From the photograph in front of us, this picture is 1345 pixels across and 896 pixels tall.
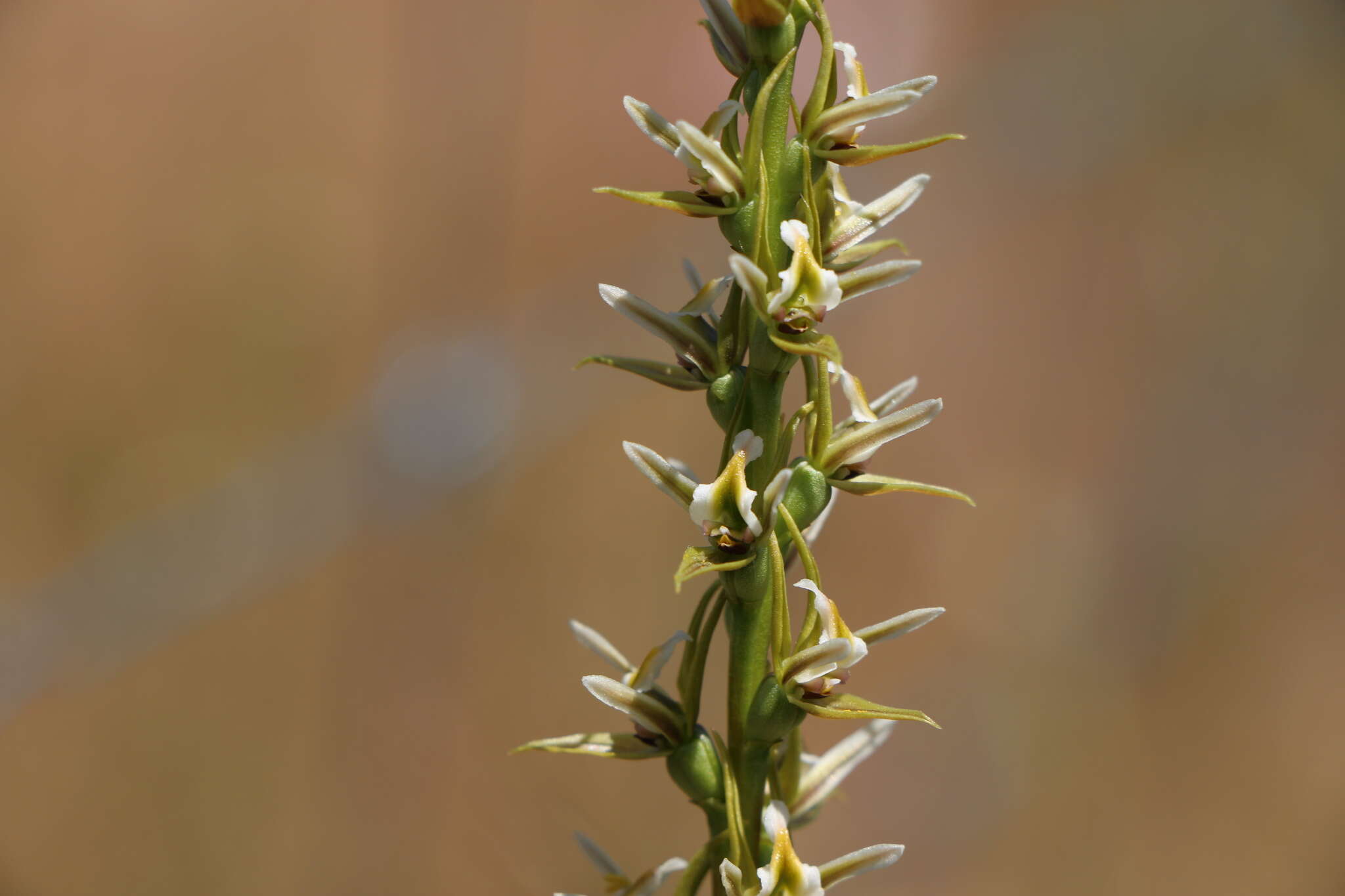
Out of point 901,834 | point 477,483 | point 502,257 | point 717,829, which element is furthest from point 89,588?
point 901,834

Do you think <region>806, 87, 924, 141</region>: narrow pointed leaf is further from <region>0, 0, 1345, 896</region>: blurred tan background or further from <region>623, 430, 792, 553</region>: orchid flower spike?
<region>0, 0, 1345, 896</region>: blurred tan background

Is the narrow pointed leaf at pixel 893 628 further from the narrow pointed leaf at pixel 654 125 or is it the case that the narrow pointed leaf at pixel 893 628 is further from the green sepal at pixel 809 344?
the narrow pointed leaf at pixel 654 125

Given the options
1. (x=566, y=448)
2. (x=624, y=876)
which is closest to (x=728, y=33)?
(x=624, y=876)

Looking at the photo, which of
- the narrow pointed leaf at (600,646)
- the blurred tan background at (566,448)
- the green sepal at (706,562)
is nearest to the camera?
the green sepal at (706,562)

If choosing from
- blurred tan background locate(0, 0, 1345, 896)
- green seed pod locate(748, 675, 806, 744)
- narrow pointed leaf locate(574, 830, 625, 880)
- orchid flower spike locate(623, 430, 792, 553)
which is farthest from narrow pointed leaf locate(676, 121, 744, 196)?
blurred tan background locate(0, 0, 1345, 896)

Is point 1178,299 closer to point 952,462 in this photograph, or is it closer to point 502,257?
point 952,462

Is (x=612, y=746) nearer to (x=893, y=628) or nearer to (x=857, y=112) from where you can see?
(x=893, y=628)

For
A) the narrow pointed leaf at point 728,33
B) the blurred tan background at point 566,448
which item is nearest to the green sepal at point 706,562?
the narrow pointed leaf at point 728,33
